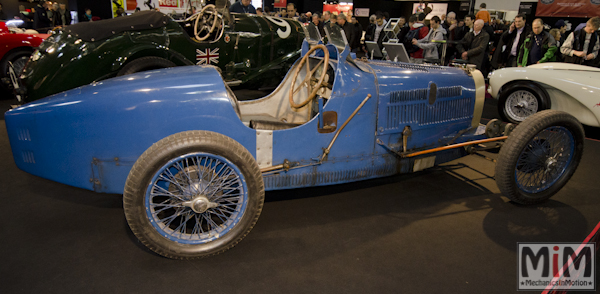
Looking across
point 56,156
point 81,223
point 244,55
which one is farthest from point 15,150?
point 244,55

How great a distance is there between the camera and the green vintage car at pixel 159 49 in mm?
4871

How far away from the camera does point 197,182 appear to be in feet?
7.88

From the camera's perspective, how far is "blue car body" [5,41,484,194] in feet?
7.85

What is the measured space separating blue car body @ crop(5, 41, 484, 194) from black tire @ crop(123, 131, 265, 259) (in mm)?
301

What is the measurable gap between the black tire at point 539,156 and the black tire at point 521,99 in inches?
95.5

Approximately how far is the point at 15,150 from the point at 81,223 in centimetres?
71

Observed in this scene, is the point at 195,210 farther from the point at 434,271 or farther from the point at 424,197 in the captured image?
the point at 424,197

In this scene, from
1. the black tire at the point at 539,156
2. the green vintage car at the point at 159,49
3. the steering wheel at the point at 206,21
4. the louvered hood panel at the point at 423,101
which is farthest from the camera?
the steering wheel at the point at 206,21

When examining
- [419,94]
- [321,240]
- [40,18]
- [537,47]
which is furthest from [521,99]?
[40,18]

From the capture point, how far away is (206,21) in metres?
6.26

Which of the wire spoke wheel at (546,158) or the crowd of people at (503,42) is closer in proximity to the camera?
the wire spoke wheel at (546,158)

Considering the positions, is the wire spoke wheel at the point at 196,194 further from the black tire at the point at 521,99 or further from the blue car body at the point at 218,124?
the black tire at the point at 521,99

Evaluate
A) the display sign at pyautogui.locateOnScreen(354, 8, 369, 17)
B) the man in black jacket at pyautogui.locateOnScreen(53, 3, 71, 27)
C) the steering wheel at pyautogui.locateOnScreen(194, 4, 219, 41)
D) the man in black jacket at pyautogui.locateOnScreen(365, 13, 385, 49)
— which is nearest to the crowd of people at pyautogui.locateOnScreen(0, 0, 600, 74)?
the man in black jacket at pyautogui.locateOnScreen(365, 13, 385, 49)

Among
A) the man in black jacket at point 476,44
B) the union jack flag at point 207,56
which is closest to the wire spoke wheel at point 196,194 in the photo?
the union jack flag at point 207,56
